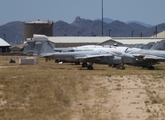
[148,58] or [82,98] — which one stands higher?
[148,58]

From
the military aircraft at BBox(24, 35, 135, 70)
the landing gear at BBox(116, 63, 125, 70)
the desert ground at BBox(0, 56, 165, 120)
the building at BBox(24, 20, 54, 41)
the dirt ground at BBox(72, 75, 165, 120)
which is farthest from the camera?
the building at BBox(24, 20, 54, 41)

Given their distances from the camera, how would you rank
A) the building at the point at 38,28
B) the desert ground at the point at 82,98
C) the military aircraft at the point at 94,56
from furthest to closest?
1. the building at the point at 38,28
2. the military aircraft at the point at 94,56
3. the desert ground at the point at 82,98

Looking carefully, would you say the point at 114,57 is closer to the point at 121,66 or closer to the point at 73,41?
the point at 121,66

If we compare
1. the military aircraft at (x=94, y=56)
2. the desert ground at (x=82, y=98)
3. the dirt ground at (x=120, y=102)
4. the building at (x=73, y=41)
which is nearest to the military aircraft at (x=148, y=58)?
the military aircraft at (x=94, y=56)

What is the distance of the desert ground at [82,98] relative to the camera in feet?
68.4

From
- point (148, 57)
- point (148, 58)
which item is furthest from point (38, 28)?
point (148, 58)

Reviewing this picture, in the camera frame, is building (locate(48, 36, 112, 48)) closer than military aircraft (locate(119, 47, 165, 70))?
No

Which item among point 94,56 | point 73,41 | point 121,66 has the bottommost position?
point 121,66

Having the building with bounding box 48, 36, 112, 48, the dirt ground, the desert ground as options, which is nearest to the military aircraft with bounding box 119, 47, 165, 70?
the desert ground

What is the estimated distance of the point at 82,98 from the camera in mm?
24891

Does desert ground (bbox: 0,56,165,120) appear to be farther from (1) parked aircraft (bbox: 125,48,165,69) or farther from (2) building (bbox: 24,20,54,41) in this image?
(2) building (bbox: 24,20,54,41)

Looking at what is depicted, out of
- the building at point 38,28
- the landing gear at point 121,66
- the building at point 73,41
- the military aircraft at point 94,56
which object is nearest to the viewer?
the landing gear at point 121,66

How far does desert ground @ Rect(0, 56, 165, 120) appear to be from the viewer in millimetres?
20844

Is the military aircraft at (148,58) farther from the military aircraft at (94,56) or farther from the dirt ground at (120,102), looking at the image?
the dirt ground at (120,102)
